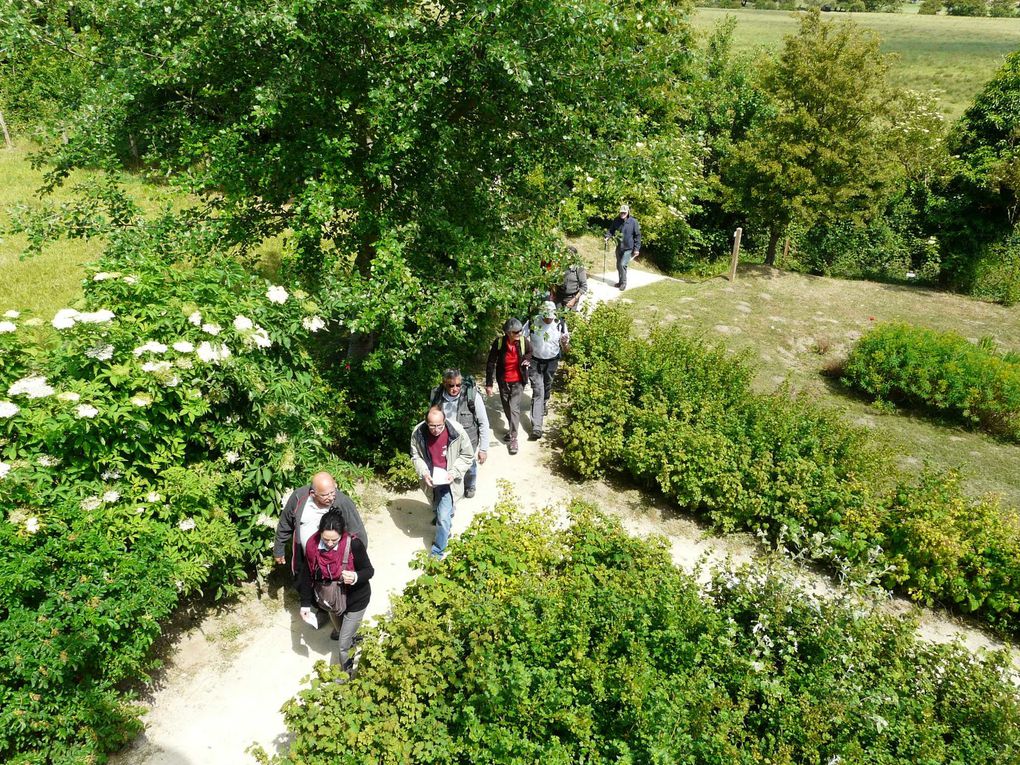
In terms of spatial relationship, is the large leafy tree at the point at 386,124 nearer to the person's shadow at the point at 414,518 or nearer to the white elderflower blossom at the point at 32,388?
the person's shadow at the point at 414,518

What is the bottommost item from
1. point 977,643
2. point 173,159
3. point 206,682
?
point 977,643

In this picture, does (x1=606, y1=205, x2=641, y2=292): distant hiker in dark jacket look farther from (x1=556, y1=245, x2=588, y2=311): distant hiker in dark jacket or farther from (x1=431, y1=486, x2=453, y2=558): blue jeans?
(x1=431, y1=486, x2=453, y2=558): blue jeans

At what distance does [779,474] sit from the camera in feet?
24.0

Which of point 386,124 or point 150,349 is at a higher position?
point 386,124

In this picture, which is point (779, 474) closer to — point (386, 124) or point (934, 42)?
point (386, 124)

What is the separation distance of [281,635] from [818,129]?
14.5 metres

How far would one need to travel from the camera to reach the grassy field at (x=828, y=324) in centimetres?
966

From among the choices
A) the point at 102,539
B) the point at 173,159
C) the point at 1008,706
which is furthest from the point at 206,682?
the point at 1008,706

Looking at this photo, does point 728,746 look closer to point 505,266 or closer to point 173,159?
point 505,266

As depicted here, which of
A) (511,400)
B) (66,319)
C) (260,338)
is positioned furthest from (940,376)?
(66,319)

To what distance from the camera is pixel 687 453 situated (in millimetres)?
7598

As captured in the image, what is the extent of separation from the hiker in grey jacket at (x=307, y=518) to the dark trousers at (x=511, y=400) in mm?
3430

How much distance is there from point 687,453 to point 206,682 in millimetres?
5364

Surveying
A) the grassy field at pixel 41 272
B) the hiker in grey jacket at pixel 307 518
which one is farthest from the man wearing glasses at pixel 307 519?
the grassy field at pixel 41 272
